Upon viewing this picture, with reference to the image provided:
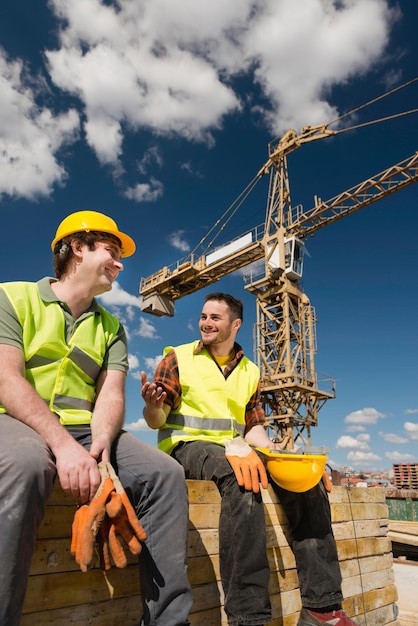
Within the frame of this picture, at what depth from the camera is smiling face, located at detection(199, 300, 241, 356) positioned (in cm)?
311

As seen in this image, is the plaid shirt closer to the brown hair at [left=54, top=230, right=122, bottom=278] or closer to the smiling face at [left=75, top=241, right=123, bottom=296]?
the smiling face at [left=75, top=241, right=123, bottom=296]

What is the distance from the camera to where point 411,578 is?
6398 mm

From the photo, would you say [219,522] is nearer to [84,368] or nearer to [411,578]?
[84,368]

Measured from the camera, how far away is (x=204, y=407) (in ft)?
9.27

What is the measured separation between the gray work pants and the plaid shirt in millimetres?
760

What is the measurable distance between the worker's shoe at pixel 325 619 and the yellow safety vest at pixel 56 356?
5.61 ft

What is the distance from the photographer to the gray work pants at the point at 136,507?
1.35m

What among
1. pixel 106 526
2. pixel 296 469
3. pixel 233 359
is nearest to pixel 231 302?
pixel 233 359

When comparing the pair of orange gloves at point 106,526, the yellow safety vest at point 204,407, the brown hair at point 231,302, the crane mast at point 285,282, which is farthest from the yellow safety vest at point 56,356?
the crane mast at point 285,282

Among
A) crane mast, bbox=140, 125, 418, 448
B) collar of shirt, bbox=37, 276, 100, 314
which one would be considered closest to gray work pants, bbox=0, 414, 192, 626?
collar of shirt, bbox=37, 276, 100, 314

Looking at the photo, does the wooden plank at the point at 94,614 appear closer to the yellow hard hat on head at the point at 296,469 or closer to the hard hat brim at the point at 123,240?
the yellow hard hat on head at the point at 296,469

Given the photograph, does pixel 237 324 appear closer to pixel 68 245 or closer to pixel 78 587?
pixel 68 245

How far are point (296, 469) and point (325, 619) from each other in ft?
2.73

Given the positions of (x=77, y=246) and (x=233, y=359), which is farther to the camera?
(x=233, y=359)
